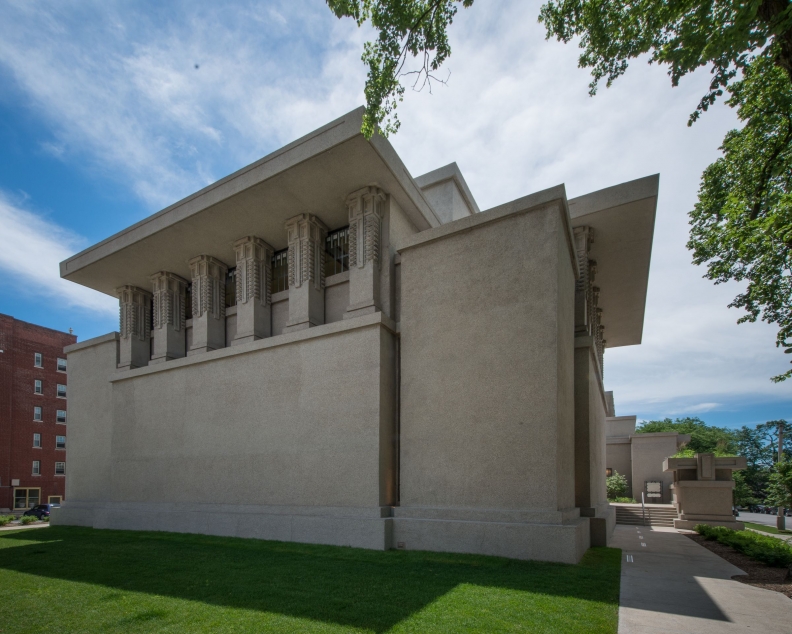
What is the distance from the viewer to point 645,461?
34188mm

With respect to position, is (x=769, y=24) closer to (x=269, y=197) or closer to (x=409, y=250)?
(x=409, y=250)

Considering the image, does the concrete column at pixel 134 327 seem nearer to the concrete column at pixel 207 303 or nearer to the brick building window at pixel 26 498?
the concrete column at pixel 207 303

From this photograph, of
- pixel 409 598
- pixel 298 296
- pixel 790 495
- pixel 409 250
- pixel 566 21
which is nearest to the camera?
pixel 409 598

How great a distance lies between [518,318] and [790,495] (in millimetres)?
7858

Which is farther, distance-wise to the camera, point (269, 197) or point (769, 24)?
point (269, 197)

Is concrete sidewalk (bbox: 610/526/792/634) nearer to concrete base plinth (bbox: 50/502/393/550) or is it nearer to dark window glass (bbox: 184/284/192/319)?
concrete base plinth (bbox: 50/502/393/550)

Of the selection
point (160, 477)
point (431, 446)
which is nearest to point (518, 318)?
point (431, 446)

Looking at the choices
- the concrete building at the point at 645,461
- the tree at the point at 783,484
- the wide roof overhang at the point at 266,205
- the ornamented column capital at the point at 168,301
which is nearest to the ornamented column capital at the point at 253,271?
the wide roof overhang at the point at 266,205

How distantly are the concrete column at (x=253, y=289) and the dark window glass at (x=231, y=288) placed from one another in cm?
163

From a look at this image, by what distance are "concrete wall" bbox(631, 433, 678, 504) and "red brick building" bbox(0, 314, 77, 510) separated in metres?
47.9

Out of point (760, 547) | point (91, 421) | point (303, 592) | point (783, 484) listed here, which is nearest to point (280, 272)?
point (91, 421)

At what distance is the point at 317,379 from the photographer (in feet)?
46.7

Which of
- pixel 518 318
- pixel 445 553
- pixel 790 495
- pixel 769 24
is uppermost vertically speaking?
pixel 769 24

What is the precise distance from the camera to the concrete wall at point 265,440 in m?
13.0
